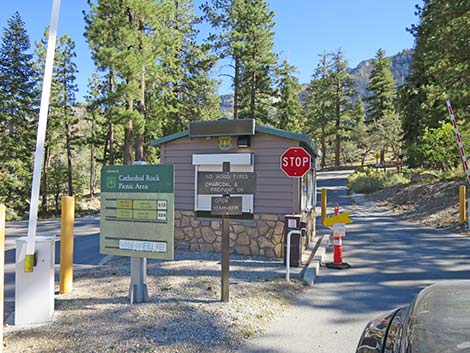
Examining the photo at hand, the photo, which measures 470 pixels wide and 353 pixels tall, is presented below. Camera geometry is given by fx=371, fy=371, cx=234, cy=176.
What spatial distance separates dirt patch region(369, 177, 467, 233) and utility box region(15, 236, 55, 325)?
10.6m

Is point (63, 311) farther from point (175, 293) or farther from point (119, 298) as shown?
point (175, 293)

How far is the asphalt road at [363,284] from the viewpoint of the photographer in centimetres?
393

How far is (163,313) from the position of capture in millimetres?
4387

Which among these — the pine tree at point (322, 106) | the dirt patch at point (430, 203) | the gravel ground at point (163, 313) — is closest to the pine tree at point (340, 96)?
the pine tree at point (322, 106)

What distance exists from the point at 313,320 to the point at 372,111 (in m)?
49.7

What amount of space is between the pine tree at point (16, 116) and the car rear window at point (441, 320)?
1090 inches

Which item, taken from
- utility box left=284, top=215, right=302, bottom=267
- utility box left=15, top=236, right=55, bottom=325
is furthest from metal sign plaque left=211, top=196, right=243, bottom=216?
utility box left=284, top=215, right=302, bottom=267

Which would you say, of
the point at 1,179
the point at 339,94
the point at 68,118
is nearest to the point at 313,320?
the point at 1,179

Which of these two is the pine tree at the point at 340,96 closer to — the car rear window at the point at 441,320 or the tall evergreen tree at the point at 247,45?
the tall evergreen tree at the point at 247,45

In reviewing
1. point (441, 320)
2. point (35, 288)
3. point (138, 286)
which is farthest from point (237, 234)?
point (441, 320)

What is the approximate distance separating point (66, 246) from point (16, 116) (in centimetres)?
2614

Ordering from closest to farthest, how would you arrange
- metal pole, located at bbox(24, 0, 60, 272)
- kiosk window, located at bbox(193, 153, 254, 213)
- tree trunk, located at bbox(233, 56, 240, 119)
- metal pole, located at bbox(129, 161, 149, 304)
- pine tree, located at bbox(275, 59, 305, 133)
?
metal pole, located at bbox(24, 0, 60, 272) < metal pole, located at bbox(129, 161, 149, 304) < kiosk window, located at bbox(193, 153, 254, 213) < tree trunk, located at bbox(233, 56, 240, 119) < pine tree, located at bbox(275, 59, 305, 133)

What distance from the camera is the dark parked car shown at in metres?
1.67

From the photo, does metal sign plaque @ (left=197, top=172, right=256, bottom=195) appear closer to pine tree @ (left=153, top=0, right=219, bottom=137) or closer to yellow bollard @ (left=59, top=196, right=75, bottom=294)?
yellow bollard @ (left=59, top=196, right=75, bottom=294)
